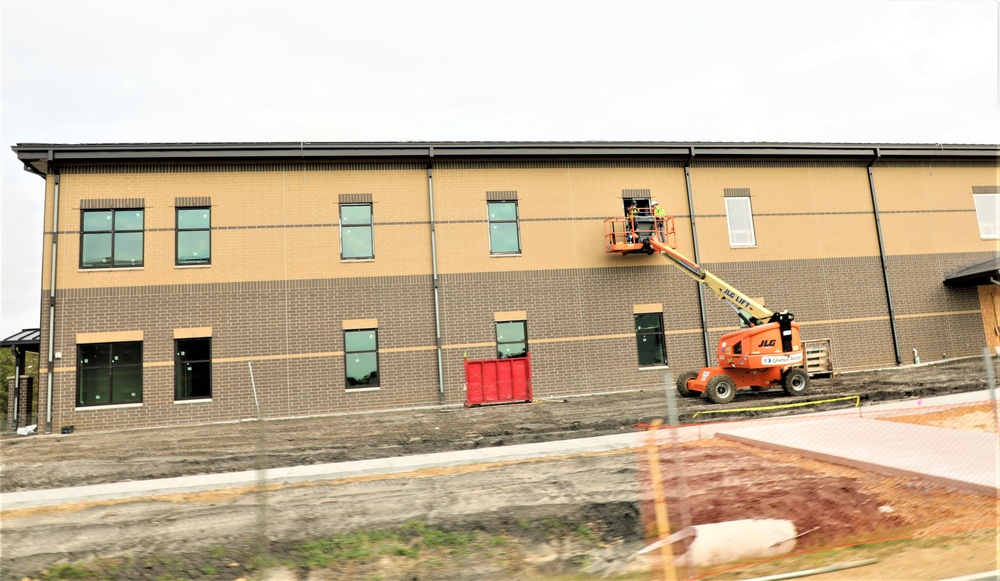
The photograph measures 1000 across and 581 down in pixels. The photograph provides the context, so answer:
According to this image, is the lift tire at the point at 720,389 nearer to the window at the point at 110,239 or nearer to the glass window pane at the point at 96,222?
the window at the point at 110,239

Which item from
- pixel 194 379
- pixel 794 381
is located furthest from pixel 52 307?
pixel 794 381

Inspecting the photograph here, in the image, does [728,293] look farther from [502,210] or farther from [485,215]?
[485,215]

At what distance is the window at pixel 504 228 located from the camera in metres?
22.4

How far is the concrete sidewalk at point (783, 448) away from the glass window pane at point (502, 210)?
34.8ft

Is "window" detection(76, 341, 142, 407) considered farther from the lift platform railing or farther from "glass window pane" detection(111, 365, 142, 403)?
the lift platform railing

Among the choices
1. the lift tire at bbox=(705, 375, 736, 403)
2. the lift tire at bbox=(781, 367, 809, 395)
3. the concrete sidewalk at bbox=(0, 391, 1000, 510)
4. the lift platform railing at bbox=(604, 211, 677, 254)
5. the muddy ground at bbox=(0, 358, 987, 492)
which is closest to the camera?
the concrete sidewalk at bbox=(0, 391, 1000, 510)

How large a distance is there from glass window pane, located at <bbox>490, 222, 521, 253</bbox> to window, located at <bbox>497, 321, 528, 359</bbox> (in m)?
2.59

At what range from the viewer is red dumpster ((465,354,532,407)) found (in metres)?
20.3

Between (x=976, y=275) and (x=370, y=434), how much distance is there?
74.6ft

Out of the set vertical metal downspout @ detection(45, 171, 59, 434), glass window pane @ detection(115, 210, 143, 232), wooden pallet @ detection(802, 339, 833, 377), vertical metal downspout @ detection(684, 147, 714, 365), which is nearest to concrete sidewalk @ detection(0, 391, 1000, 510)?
wooden pallet @ detection(802, 339, 833, 377)

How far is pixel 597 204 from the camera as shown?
23.1m

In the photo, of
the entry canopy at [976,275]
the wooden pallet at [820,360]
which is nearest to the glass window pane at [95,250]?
the wooden pallet at [820,360]

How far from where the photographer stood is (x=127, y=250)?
66.9 ft

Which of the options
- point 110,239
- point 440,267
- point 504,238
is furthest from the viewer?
point 504,238
